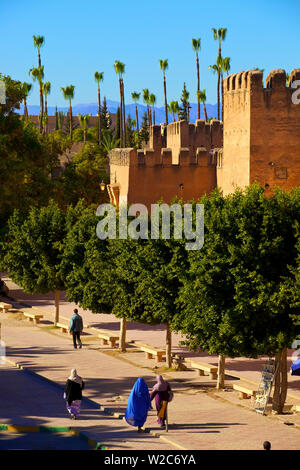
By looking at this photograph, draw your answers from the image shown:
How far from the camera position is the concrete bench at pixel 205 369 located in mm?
24891

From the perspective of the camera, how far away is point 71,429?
59.9ft

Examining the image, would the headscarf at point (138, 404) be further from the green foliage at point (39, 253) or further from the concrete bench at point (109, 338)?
the green foliage at point (39, 253)

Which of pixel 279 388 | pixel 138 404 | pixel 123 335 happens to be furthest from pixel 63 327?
pixel 138 404

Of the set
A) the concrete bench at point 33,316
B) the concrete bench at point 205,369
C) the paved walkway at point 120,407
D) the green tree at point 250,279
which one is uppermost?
the green tree at point 250,279

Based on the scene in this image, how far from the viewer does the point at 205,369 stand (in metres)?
25.0

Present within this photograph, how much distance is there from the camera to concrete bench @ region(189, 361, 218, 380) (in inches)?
980

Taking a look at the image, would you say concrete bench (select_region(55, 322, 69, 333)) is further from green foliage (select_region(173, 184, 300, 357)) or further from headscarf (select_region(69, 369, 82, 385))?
headscarf (select_region(69, 369, 82, 385))

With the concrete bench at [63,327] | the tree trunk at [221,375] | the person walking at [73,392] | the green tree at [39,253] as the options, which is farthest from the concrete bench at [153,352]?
the person walking at [73,392]

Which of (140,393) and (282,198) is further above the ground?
(282,198)

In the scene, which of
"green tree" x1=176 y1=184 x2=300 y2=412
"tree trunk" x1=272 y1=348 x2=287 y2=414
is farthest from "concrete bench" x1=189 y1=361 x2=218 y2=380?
"tree trunk" x1=272 y1=348 x2=287 y2=414

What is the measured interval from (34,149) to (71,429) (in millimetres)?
31530
